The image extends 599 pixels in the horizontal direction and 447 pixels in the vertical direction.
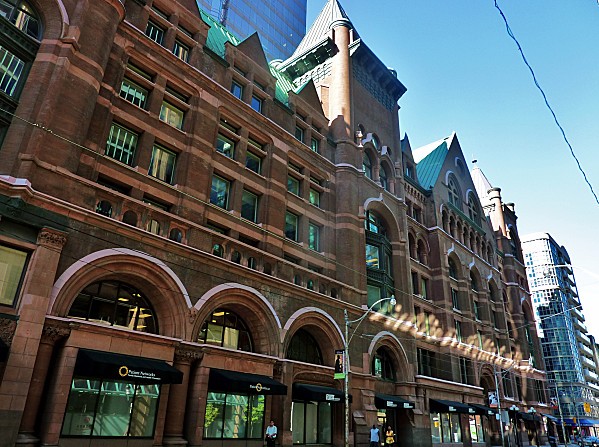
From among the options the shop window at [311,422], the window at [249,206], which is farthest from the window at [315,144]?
the shop window at [311,422]

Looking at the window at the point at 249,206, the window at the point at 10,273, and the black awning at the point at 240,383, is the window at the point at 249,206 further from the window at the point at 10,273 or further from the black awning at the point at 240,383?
the window at the point at 10,273

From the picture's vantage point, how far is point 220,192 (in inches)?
1045

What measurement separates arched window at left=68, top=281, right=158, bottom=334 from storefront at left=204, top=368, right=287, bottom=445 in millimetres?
4125

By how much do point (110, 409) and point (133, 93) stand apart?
16.0m

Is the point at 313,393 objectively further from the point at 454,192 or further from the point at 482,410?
the point at 454,192

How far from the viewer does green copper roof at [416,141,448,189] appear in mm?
51166

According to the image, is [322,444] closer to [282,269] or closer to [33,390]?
[282,269]

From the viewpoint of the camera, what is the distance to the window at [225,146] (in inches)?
1086

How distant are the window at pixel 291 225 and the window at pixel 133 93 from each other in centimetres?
1195

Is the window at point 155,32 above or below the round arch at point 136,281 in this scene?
above

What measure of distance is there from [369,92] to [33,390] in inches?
1471

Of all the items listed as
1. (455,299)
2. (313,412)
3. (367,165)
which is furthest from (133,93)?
(455,299)

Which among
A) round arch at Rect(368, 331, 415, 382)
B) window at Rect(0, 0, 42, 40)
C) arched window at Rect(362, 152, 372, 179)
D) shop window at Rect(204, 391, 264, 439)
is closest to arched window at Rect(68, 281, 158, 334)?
shop window at Rect(204, 391, 264, 439)

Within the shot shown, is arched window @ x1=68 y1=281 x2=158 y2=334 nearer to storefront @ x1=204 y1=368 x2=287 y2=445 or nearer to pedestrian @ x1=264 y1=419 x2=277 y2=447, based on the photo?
storefront @ x1=204 y1=368 x2=287 y2=445
